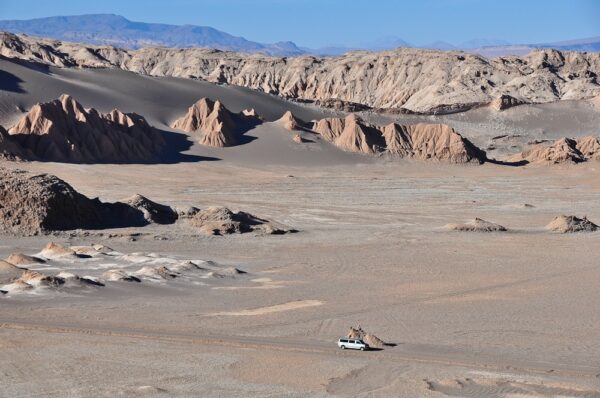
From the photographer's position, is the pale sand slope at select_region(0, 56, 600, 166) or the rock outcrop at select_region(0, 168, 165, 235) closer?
the rock outcrop at select_region(0, 168, 165, 235)

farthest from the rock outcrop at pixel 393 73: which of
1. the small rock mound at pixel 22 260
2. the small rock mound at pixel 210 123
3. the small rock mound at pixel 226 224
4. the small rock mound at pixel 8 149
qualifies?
the small rock mound at pixel 22 260

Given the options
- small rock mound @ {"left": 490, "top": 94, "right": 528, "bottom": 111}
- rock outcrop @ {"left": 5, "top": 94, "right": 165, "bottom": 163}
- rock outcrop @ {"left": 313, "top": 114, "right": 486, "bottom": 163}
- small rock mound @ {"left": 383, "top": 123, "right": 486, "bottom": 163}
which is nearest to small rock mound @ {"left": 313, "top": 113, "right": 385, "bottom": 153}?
rock outcrop @ {"left": 313, "top": 114, "right": 486, "bottom": 163}

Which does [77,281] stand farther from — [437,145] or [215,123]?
[437,145]

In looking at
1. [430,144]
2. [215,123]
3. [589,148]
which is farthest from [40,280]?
[589,148]

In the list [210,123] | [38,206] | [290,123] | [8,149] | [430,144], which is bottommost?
[38,206]

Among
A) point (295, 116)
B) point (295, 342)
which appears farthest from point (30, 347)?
point (295, 116)

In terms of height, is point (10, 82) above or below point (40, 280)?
above

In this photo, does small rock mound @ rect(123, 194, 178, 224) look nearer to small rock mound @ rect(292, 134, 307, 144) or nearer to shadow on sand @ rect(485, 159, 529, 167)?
small rock mound @ rect(292, 134, 307, 144)
